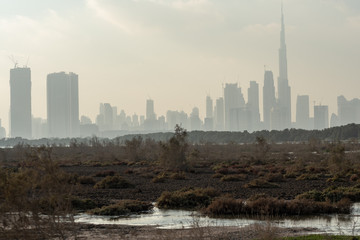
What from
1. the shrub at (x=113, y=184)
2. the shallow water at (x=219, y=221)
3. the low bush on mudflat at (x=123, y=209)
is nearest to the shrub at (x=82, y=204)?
the low bush on mudflat at (x=123, y=209)

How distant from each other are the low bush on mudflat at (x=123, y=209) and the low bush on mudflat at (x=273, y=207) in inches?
145

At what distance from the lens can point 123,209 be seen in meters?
25.4

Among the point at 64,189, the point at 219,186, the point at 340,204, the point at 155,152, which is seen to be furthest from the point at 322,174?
the point at 155,152

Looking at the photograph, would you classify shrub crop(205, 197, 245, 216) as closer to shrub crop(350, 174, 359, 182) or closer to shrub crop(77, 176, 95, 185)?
shrub crop(350, 174, 359, 182)

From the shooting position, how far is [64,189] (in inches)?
525

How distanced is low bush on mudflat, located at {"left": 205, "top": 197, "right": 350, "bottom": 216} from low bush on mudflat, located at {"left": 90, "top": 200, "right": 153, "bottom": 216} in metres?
3.68

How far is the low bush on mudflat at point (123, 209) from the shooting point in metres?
25.1

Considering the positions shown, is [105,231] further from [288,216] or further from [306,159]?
[306,159]

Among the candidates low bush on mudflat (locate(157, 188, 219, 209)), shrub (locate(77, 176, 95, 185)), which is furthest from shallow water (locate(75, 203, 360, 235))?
shrub (locate(77, 176, 95, 185))

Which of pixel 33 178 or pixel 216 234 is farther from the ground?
pixel 33 178

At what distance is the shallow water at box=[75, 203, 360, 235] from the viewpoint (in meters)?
20.1

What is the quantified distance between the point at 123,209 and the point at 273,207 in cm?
746

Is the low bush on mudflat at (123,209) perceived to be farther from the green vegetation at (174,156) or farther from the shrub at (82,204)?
the green vegetation at (174,156)

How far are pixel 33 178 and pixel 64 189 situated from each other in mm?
912
